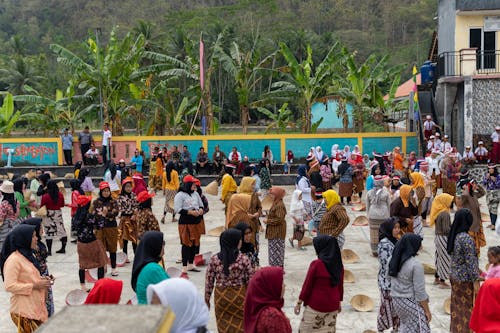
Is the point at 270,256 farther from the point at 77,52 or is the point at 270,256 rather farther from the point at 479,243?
the point at 77,52

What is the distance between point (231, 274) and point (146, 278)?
115 cm

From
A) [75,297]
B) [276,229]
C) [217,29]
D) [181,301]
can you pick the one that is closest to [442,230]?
[276,229]

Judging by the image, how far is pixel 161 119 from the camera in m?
27.2

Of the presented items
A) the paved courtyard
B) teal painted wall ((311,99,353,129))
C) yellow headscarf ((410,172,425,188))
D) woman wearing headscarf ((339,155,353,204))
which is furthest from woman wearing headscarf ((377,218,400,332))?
teal painted wall ((311,99,353,129))

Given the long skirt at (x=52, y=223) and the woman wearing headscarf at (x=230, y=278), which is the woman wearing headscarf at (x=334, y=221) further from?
the long skirt at (x=52, y=223)

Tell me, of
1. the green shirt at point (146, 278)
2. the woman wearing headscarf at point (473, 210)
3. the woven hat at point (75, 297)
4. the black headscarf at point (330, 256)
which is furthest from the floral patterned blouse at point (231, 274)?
the woman wearing headscarf at point (473, 210)

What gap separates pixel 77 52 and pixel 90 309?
167 ft

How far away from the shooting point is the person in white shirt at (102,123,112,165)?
74.4 ft

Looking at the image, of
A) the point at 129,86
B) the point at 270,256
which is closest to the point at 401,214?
the point at 270,256

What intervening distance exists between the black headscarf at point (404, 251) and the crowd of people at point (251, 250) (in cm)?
1

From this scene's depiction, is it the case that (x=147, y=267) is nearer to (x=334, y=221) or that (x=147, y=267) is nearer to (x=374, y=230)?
(x=334, y=221)

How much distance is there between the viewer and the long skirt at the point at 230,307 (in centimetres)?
617

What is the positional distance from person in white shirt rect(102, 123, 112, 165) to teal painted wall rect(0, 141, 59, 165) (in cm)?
209

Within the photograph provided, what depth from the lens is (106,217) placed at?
9648mm
